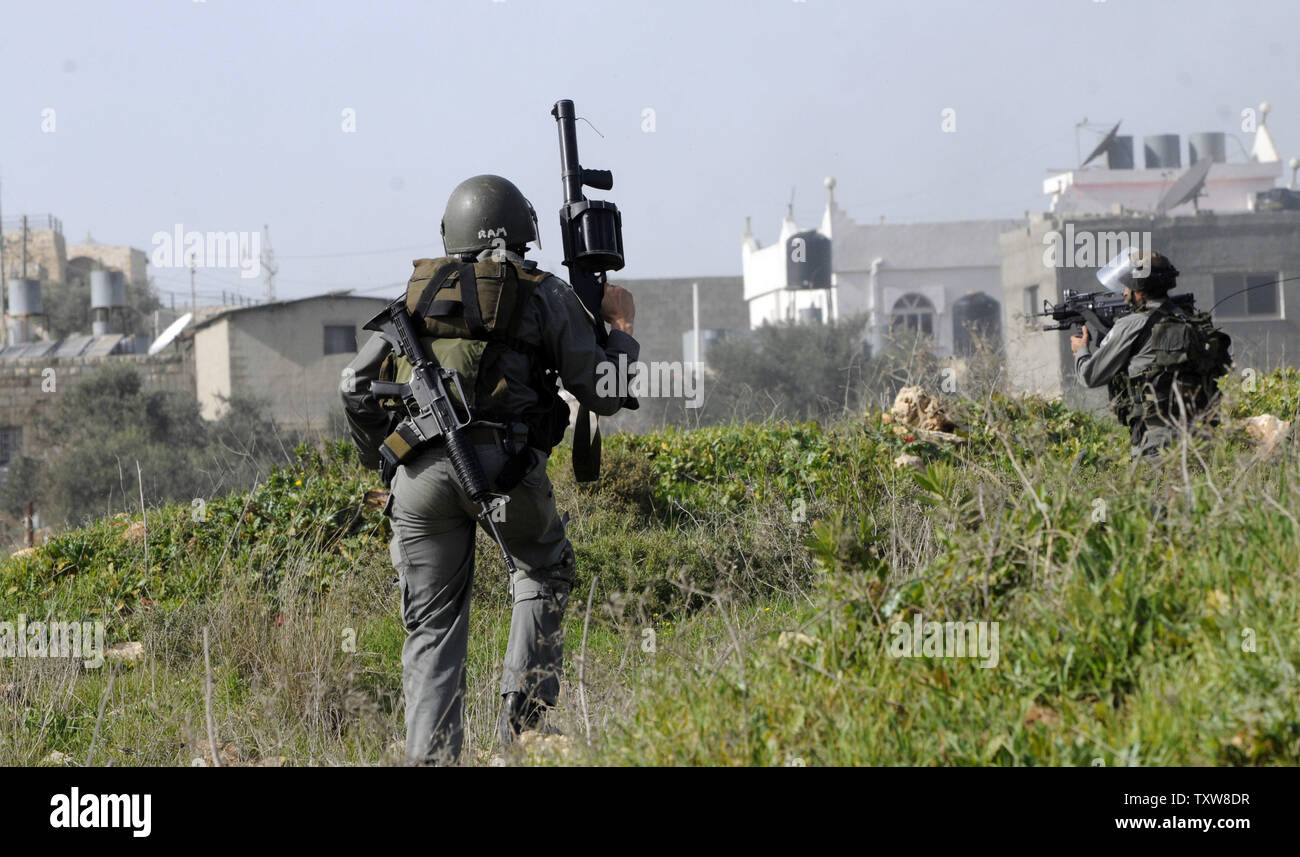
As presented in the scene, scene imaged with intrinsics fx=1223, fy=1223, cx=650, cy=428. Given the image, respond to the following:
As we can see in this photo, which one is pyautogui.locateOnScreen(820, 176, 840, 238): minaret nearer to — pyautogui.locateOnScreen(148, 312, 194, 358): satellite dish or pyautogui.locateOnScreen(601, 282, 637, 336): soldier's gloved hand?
pyautogui.locateOnScreen(148, 312, 194, 358): satellite dish

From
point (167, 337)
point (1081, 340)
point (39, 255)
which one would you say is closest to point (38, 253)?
point (39, 255)

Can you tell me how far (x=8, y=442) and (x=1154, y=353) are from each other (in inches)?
1429

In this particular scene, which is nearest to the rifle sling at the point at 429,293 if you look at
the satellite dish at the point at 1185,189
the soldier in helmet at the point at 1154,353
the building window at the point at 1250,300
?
the soldier in helmet at the point at 1154,353

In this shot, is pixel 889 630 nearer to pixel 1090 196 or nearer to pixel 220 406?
pixel 220 406

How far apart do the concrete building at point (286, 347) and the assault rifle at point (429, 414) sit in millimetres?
33883

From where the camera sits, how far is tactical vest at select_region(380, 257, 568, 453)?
4.04m

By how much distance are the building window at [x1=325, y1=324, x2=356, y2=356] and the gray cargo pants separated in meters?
34.9

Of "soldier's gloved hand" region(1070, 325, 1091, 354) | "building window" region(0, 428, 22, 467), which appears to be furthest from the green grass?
"building window" region(0, 428, 22, 467)

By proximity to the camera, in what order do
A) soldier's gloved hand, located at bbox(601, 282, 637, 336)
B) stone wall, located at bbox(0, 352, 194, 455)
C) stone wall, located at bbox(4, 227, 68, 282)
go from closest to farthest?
soldier's gloved hand, located at bbox(601, 282, 637, 336) < stone wall, located at bbox(0, 352, 194, 455) < stone wall, located at bbox(4, 227, 68, 282)

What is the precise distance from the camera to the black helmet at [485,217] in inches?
171

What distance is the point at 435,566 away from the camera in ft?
13.4

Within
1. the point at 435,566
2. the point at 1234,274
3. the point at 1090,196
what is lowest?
the point at 435,566
